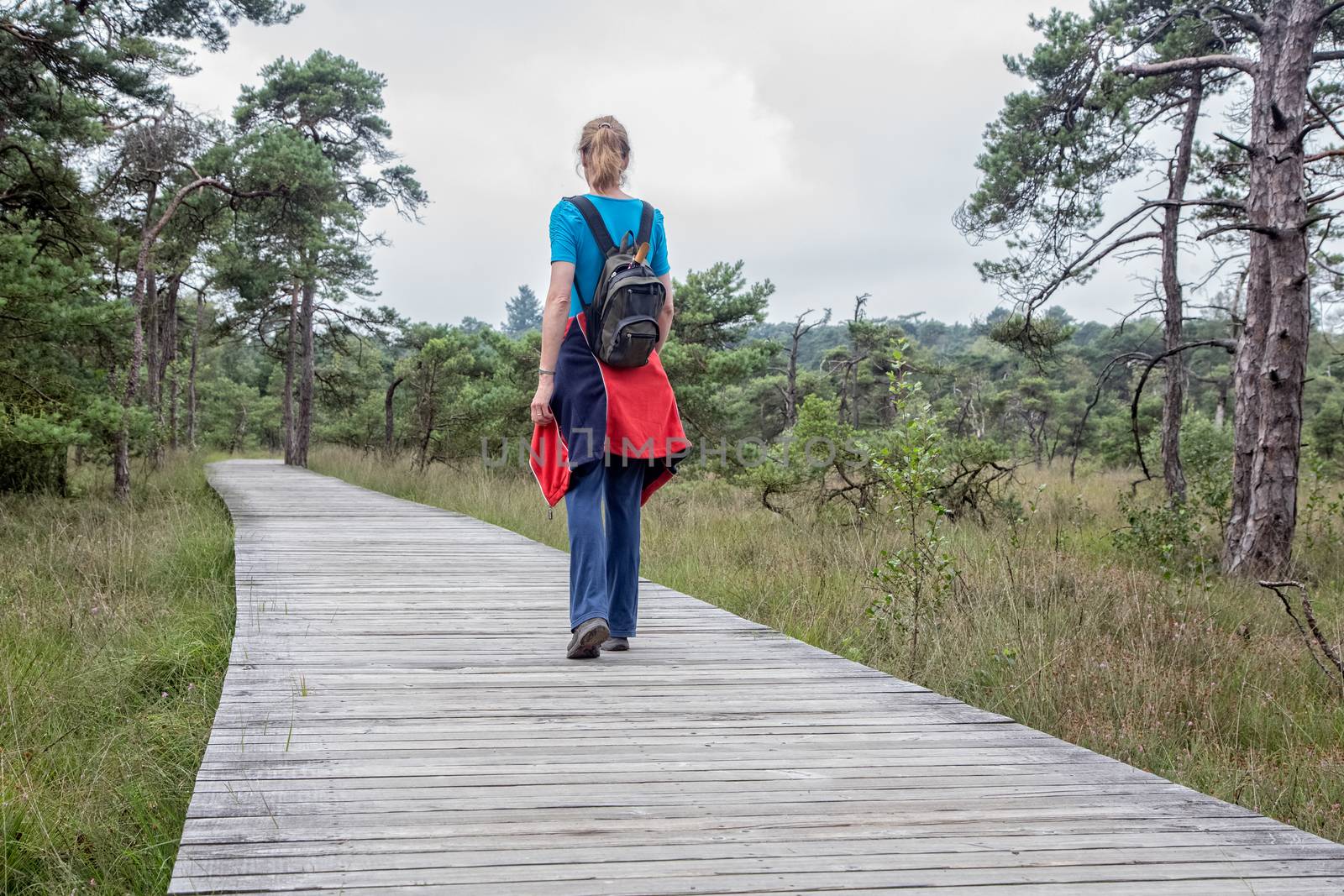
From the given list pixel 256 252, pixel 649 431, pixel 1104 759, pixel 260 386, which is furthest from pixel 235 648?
pixel 260 386

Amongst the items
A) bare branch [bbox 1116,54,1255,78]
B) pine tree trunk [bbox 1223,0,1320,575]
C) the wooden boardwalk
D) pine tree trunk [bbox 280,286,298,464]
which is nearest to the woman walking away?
the wooden boardwalk

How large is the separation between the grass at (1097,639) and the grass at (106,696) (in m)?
2.95

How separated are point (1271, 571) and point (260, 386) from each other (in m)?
58.0

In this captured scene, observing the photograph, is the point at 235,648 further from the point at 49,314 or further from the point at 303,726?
the point at 49,314

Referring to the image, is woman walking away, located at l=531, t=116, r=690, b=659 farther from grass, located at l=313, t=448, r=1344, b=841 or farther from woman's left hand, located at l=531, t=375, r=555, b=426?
grass, located at l=313, t=448, r=1344, b=841

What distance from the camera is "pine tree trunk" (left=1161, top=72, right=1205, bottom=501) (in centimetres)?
1393

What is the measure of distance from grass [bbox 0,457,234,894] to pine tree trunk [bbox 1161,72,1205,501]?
12602mm

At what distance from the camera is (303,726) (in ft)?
8.92

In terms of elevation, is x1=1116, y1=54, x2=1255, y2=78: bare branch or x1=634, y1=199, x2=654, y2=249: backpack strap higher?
x1=1116, y1=54, x2=1255, y2=78: bare branch

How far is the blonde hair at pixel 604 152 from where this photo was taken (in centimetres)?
366

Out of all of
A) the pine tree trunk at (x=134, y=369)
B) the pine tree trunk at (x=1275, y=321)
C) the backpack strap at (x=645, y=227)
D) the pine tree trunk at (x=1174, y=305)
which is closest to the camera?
the backpack strap at (x=645, y=227)

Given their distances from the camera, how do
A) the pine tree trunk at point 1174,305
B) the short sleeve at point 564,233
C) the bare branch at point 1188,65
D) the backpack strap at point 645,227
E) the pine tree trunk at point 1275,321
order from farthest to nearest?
the pine tree trunk at point 1174,305
the pine tree trunk at point 1275,321
the bare branch at point 1188,65
the backpack strap at point 645,227
the short sleeve at point 564,233

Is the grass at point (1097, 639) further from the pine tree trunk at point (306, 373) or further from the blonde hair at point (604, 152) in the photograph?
the pine tree trunk at point (306, 373)

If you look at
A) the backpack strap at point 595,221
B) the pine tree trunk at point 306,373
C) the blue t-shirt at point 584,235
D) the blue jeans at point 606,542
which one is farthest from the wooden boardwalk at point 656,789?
the pine tree trunk at point 306,373
